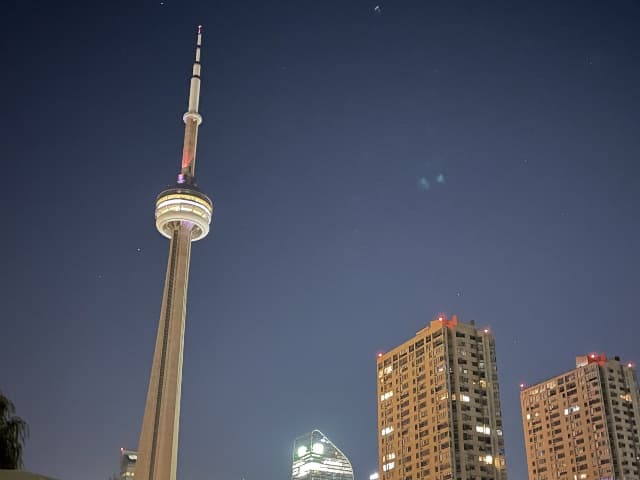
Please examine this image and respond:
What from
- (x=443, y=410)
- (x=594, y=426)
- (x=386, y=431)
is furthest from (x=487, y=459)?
(x=594, y=426)

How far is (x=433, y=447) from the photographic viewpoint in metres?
154

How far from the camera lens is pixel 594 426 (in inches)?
7357

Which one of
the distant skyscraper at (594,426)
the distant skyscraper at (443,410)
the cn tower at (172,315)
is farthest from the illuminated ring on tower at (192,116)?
the distant skyscraper at (594,426)

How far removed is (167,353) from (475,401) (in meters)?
69.6

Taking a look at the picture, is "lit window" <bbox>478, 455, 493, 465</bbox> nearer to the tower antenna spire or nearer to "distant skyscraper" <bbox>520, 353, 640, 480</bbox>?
"distant skyscraper" <bbox>520, 353, 640, 480</bbox>

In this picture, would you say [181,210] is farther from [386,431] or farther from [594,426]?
[594,426]

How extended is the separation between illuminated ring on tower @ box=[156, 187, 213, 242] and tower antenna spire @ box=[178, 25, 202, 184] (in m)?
4.58

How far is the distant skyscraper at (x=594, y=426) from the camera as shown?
18112cm

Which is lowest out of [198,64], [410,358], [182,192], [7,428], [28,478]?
[28,478]

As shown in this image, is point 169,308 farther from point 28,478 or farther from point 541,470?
point 541,470

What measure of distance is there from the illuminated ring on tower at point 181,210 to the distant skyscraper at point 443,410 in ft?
195

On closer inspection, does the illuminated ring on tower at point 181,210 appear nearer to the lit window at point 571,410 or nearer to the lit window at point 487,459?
the lit window at point 487,459

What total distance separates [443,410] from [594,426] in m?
53.8

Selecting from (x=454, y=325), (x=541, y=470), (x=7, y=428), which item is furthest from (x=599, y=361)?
(x=7, y=428)
